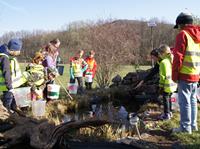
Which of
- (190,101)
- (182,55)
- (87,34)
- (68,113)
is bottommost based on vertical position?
(68,113)

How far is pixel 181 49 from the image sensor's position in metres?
6.29

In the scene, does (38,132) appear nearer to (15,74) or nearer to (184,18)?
(184,18)

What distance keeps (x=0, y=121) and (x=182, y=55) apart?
3.12 metres

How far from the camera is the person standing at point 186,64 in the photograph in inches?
248

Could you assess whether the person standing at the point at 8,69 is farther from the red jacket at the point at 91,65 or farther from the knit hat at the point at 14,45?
the red jacket at the point at 91,65

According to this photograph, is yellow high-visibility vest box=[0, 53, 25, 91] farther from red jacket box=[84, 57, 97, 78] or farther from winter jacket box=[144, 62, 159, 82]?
red jacket box=[84, 57, 97, 78]

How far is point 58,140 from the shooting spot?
5.41 meters

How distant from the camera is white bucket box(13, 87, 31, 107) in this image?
8.94 meters

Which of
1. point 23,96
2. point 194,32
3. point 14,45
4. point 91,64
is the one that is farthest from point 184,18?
point 91,64

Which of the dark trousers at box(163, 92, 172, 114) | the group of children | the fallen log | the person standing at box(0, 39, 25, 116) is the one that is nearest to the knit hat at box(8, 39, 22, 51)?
the person standing at box(0, 39, 25, 116)

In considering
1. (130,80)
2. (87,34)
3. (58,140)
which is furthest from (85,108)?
(87,34)

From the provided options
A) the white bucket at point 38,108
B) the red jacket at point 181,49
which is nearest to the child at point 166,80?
the red jacket at point 181,49

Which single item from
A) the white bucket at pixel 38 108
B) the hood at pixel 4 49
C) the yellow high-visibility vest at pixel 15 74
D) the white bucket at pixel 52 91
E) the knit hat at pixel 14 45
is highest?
the knit hat at pixel 14 45

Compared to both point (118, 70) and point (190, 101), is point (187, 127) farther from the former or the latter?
point (118, 70)
